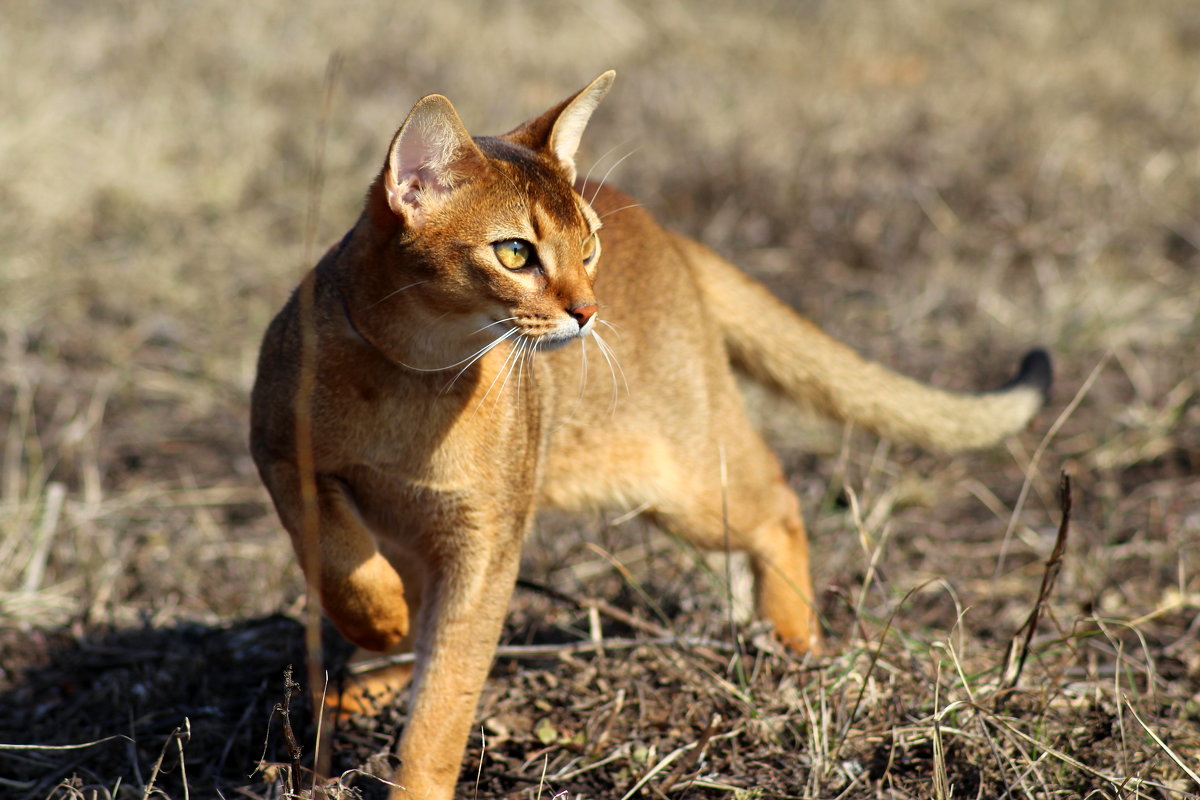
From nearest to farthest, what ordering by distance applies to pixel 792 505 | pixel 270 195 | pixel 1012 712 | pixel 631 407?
pixel 1012 712
pixel 631 407
pixel 792 505
pixel 270 195

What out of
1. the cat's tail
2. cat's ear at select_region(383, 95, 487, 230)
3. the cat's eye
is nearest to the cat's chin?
the cat's eye

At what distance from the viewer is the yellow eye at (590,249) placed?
7.93 feet

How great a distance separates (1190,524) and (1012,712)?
1683 millimetres

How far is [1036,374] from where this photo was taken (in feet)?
12.4

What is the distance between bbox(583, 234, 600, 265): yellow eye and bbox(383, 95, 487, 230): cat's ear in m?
0.27

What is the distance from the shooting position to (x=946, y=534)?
4.24m

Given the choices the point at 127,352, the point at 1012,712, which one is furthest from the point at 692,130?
the point at 1012,712

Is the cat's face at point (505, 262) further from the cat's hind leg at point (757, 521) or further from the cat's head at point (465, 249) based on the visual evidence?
the cat's hind leg at point (757, 521)

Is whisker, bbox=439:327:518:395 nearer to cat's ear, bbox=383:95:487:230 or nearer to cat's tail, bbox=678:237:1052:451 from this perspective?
Answer: cat's ear, bbox=383:95:487:230

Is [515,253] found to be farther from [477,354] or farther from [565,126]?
[565,126]

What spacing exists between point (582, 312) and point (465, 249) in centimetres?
25

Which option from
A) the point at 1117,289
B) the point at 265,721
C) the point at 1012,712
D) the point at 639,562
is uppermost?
the point at 265,721

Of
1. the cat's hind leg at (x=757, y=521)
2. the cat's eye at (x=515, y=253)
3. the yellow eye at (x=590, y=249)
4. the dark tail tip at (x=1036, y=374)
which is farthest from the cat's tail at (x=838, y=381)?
the cat's eye at (x=515, y=253)

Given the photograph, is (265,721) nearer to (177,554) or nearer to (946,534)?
(177,554)
